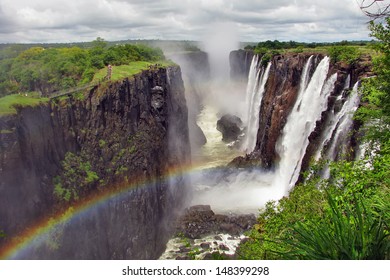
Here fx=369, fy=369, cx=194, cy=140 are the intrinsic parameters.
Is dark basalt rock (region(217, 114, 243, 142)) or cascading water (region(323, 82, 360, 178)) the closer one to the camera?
cascading water (region(323, 82, 360, 178))

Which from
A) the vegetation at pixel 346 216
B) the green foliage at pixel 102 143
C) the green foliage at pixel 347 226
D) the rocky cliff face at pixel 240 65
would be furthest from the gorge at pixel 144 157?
the rocky cliff face at pixel 240 65

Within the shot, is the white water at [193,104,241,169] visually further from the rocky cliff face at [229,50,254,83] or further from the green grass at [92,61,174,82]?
the green grass at [92,61,174,82]

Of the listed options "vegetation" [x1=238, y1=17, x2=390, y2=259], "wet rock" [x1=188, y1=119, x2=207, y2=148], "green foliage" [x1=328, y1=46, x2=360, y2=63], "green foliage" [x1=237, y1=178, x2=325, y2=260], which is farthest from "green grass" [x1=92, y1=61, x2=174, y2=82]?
"vegetation" [x1=238, y1=17, x2=390, y2=259]

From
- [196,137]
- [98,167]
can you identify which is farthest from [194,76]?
[98,167]

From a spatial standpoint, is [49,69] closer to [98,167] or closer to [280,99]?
[98,167]

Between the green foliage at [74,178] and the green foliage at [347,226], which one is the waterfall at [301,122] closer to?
the green foliage at [74,178]

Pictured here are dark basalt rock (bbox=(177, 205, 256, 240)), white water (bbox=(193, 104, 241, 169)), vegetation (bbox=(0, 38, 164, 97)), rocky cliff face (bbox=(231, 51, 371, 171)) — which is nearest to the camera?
vegetation (bbox=(0, 38, 164, 97))

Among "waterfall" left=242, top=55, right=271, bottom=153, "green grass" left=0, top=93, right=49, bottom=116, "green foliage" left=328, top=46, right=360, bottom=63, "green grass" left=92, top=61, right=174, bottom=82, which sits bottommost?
"waterfall" left=242, top=55, right=271, bottom=153
